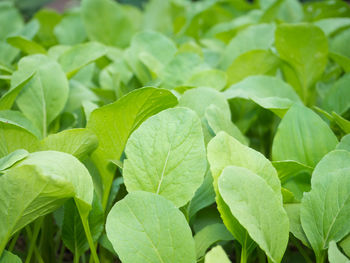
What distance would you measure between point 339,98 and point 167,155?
1.22 feet

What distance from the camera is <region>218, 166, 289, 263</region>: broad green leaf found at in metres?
0.39

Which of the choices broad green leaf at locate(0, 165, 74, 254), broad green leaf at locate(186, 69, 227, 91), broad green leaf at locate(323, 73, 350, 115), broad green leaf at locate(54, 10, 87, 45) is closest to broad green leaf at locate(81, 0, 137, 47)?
broad green leaf at locate(54, 10, 87, 45)

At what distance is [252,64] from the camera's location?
2.42 feet

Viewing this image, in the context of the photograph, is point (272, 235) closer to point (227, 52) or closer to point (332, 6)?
point (227, 52)

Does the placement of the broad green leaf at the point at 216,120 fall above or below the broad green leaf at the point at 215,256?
above

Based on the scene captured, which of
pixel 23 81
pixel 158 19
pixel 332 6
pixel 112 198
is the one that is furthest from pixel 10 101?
pixel 332 6

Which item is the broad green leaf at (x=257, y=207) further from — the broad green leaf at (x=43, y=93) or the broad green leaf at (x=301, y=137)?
the broad green leaf at (x=43, y=93)

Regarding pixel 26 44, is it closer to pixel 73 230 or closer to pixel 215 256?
pixel 73 230

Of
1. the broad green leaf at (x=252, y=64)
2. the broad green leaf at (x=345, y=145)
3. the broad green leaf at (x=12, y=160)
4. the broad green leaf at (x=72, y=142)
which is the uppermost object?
the broad green leaf at (x=12, y=160)

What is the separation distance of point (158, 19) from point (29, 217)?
915mm

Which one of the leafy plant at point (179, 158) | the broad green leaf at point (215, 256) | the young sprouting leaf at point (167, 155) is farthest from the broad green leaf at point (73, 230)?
the broad green leaf at point (215, 256)

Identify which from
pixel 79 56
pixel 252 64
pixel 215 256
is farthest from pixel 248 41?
pixel 215 256

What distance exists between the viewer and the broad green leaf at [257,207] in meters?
0.39

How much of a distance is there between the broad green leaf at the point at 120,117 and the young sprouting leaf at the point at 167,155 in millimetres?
48
